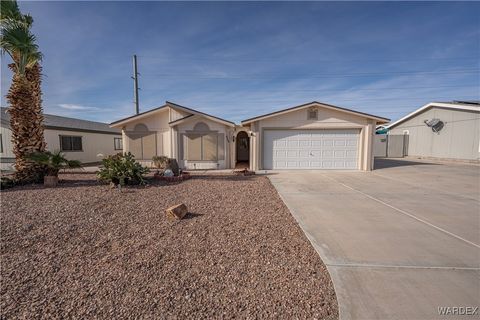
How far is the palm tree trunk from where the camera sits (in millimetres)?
7895

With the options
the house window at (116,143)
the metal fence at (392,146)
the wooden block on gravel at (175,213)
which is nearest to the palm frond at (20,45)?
the wooden block on gravel at (175,213)

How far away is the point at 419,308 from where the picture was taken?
2.20 m

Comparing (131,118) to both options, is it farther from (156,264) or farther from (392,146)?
(392,146)

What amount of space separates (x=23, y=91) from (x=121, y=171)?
465cm

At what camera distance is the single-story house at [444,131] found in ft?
51.5

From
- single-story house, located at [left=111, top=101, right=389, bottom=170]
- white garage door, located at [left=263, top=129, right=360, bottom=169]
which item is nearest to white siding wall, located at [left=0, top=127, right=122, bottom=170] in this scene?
single-story house, located at [left=111, top=101, right=389, bottom=170]

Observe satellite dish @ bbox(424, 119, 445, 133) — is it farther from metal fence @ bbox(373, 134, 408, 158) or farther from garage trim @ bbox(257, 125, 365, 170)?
garage trim @ bbox(257, 125, 365, 170)

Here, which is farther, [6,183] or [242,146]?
[242,146]

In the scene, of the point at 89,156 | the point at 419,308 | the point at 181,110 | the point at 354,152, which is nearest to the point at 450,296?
the point at 419,308

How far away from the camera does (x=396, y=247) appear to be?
135 inches

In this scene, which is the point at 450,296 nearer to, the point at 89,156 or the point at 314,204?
the point at 314,204

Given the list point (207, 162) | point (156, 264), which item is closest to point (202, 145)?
point (207, 162)

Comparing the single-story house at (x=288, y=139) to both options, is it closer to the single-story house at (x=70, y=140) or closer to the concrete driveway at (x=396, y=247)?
the single-story house at (x=70, y=140)

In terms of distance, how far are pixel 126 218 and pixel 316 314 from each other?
403 centimetres
